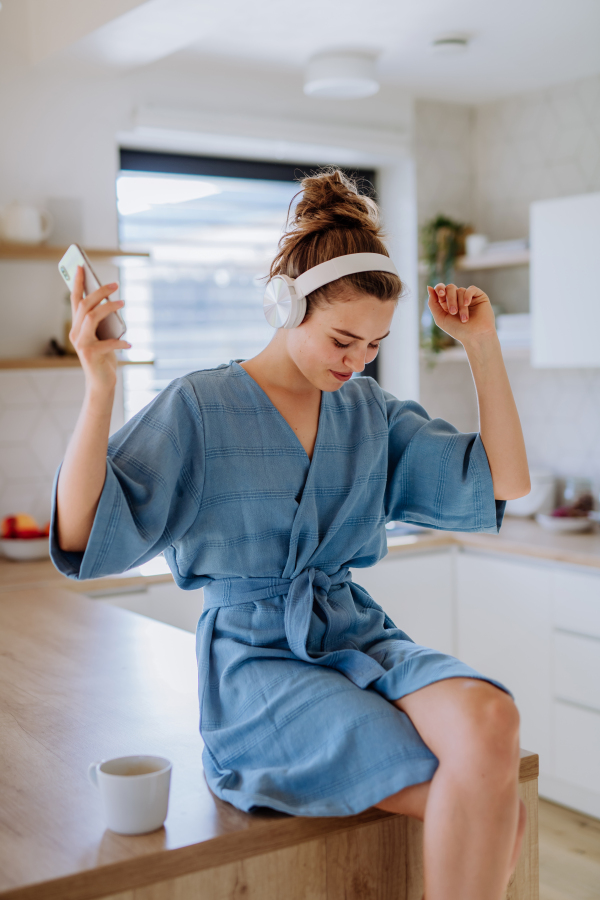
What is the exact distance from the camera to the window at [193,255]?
3508 millimetres

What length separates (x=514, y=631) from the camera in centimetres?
318

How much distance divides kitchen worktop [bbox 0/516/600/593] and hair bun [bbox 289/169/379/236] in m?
1.57

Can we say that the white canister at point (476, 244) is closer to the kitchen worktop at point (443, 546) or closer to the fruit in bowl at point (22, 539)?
the kitchen worktop at point (443, 546)

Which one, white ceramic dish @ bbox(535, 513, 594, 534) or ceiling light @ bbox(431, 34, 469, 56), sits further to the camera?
white ceramic dish @ bbox(535, 513, 594, 534)

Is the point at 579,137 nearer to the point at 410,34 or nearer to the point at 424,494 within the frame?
the point at 410,34

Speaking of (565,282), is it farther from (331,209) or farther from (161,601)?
(331,209)

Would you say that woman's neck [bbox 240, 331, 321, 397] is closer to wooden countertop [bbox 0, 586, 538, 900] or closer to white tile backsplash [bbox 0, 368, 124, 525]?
wooden countertop [bbox 0, 586, 538, 900]

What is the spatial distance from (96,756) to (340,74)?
2506 mm

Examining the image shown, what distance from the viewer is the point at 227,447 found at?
1396 millimetres

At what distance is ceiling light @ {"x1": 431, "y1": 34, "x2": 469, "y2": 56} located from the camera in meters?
3.07

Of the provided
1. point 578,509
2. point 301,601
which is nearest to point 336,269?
point 301,601

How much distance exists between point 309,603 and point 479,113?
3.26 metres

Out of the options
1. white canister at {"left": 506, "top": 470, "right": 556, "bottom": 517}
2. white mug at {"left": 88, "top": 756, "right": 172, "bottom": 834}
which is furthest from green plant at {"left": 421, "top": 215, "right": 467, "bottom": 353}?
white mug at {"left": 88, "top": 756, "right": 172, "bottom": 834}

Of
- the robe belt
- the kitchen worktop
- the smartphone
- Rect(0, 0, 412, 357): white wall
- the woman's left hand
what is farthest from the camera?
Rect(0, 0, 412, 357): white wall
